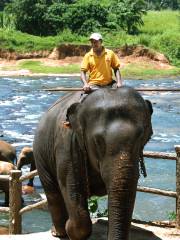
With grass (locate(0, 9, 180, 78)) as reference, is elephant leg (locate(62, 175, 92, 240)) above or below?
above

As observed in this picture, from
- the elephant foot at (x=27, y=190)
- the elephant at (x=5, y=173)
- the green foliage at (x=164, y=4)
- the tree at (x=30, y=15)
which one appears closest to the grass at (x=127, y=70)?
the tree at (x=30, y=15)

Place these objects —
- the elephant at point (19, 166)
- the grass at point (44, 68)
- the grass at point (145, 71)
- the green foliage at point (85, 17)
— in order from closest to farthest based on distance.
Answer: the elephant at point (19, 166), the grass at point (145, 71), the grass at point (44, 68), the green foliage at point (85, 17)

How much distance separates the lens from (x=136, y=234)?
630 cm

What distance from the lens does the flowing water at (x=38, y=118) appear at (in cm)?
1034

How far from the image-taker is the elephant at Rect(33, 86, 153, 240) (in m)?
4.11

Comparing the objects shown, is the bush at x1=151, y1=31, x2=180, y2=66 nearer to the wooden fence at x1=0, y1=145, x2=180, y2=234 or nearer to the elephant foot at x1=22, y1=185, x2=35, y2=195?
the elephant foot at x1=22, y1=185, x2=35, y2=195

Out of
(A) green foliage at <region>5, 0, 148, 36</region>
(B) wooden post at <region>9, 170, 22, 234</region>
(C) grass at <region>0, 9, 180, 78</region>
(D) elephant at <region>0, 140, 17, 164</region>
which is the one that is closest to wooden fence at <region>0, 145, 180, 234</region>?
(B) wooden post at <region>9, 170, 22, 234</region>

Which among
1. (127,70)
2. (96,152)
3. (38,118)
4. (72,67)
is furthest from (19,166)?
(72,67)

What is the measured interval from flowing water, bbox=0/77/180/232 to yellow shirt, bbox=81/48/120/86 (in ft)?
12.1

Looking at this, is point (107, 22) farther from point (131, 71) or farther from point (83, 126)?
point (83, 126)

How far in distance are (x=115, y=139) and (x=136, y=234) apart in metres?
2.35

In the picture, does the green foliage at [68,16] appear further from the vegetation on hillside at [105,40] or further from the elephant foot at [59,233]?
the elephant foot at [59,233]

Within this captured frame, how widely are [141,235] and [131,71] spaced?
114 feet

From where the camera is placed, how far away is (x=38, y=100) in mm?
28922
